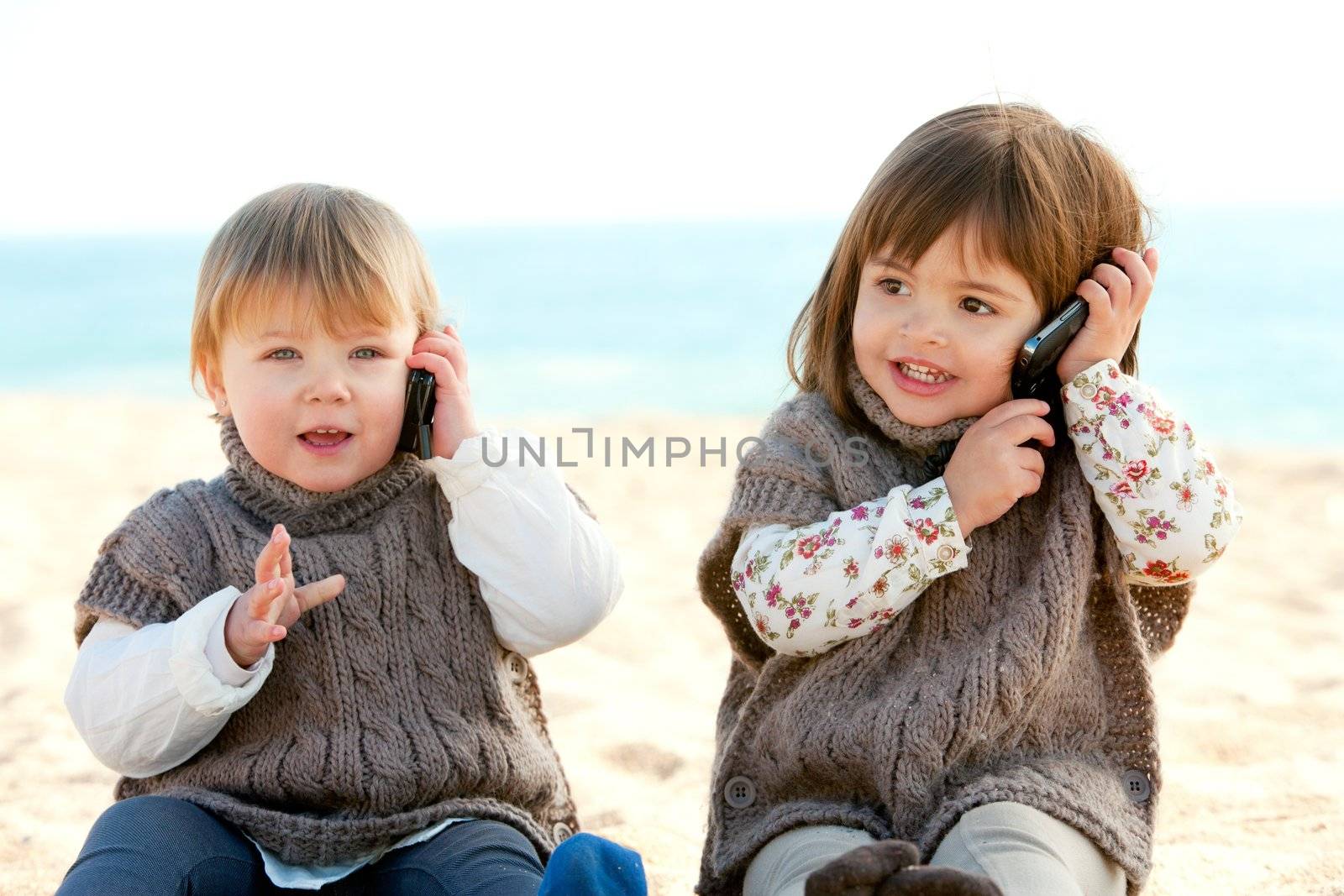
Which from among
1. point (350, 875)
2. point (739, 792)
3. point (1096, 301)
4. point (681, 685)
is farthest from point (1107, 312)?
point (681, 685)

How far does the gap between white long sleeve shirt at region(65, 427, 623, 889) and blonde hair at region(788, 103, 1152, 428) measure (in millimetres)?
629

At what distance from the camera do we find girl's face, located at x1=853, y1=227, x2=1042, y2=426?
252cm

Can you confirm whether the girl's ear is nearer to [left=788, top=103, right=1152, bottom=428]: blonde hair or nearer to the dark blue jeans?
the dark blue jeans

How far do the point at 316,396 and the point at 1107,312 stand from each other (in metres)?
1.51

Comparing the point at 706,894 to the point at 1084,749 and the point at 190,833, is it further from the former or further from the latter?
the point at 190,833

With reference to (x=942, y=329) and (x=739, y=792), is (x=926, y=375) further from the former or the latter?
(x=739, y=792)

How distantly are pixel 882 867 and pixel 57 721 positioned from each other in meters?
3.08

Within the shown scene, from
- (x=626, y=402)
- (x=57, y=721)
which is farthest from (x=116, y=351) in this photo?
(x=57, y=721)

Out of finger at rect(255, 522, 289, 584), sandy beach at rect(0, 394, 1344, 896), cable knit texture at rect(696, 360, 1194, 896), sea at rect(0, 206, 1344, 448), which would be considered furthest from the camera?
sea at rect(0, 206, 1344, 448)

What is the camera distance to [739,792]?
264cm

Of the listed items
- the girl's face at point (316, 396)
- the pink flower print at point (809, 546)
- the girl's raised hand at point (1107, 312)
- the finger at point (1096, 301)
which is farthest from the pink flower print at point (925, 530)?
the girl's face at point (316, 396)

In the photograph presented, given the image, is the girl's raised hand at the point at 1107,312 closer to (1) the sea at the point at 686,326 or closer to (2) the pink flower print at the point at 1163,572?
(1) the sea at the point at 686,326

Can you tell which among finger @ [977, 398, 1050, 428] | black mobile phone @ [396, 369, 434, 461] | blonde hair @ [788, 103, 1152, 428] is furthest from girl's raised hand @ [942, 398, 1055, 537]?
black mobile phone @ [396, 369, 434, 461]

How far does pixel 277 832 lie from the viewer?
2.37m
